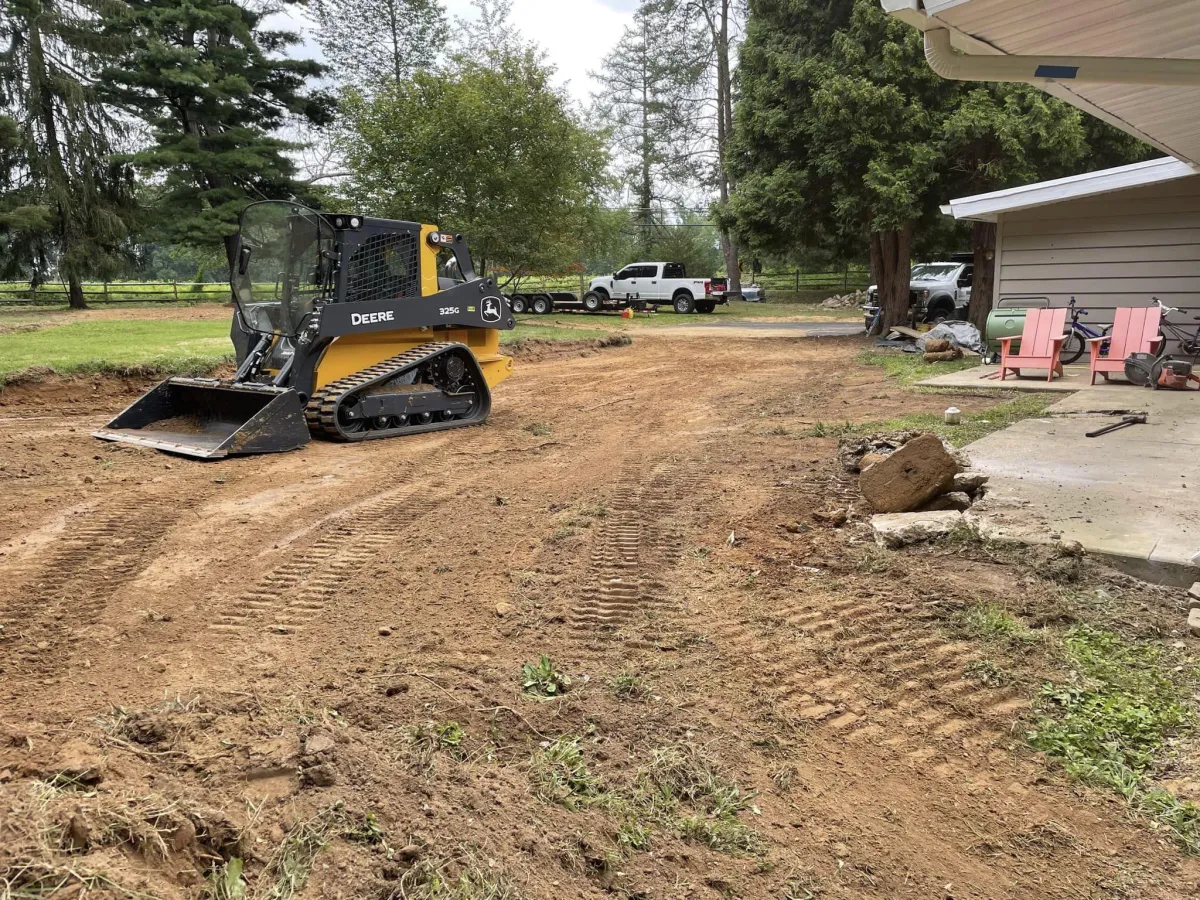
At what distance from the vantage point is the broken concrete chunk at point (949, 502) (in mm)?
4977

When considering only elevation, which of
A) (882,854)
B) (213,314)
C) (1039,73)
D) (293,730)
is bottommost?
(882,854)

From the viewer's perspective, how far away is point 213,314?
72.6 feet

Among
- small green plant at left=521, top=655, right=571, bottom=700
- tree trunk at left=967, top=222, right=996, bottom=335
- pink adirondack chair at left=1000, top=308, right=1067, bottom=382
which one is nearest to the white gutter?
small green plant at left=521, top=655, right=571, bottom=700

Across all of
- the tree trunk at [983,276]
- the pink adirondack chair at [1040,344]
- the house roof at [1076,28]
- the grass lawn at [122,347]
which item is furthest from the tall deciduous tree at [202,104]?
the house roof at [1076,28]

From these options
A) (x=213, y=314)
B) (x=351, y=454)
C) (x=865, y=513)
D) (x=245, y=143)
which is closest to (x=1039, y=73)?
(x=865, y=513)

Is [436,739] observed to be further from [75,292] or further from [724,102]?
[724,102]

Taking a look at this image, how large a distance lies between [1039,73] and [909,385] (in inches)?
268

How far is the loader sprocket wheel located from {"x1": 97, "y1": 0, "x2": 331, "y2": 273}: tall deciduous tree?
20.4 metres

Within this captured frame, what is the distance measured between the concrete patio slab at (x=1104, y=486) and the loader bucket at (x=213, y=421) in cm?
576

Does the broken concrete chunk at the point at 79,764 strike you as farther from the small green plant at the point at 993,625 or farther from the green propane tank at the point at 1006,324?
the green propane tank at the point at 1006,324

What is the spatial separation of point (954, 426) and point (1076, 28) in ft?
12.2

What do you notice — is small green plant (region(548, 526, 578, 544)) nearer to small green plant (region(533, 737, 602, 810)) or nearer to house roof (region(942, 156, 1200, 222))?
small green plant (region(533, 737, 602, 810))

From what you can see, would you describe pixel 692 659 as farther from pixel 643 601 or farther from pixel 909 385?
pixel 909 385

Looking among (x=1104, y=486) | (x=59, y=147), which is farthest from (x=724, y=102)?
(x=1104, y=486)
